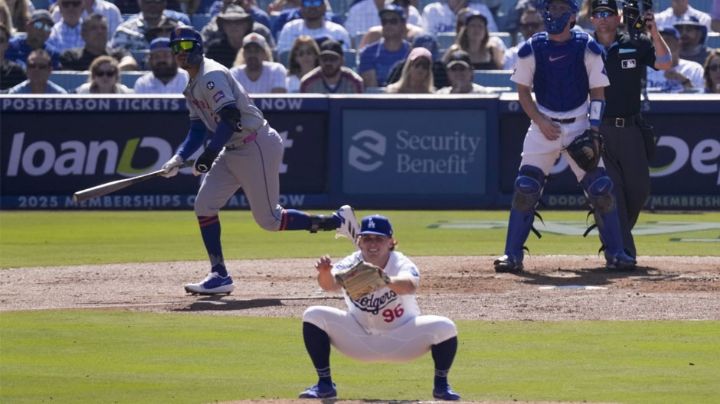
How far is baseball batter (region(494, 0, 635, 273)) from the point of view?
37.4 feet

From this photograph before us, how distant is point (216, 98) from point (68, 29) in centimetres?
1043

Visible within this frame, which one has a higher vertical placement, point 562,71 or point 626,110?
point 562,71

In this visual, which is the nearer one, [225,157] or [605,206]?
[225,157]

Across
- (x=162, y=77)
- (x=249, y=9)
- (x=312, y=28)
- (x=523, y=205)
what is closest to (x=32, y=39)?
(x=162, y=77)

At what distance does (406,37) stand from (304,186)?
2.86 meters

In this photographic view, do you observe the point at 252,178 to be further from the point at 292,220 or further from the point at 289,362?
the point at 289,362

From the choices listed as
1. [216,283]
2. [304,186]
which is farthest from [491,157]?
[216,283]

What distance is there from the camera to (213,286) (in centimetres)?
1069

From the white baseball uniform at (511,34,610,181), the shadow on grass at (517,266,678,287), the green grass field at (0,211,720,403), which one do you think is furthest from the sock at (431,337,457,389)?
the white baseball uniform at (511,34,610,181)

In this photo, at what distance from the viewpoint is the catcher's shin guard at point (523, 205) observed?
11609 mm

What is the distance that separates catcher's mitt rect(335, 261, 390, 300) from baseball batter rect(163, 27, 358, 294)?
368 cm

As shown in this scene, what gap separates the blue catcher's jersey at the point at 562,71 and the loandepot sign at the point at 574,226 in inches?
166

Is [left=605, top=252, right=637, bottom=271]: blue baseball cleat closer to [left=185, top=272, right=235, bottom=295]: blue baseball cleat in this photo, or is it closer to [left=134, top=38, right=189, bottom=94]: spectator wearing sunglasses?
[left=185, top=272, right=235, bottom=295]: blue baseball cleat

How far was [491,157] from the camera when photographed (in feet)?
59.3
